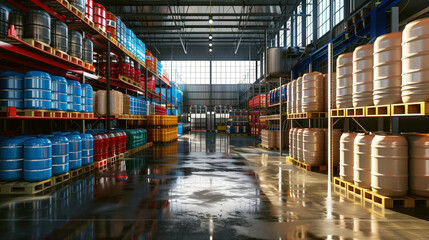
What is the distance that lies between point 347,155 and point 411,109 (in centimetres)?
129

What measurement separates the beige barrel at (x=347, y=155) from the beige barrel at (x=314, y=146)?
5.74ft

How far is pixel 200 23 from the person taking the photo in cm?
2347

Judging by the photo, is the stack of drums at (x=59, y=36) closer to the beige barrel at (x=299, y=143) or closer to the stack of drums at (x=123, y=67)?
the stack of drums at (x=123, y=67)

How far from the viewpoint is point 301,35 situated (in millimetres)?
16750

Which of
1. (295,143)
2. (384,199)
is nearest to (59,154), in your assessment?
(384,199)

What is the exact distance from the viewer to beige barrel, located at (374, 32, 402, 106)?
3.75m

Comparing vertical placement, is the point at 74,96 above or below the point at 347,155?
above

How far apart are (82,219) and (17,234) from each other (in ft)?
2.08

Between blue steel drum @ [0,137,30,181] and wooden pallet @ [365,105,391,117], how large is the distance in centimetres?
554

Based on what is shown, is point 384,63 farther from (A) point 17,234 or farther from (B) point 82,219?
(A) point 17,234

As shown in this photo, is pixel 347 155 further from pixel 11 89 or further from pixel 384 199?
pixel 11 89

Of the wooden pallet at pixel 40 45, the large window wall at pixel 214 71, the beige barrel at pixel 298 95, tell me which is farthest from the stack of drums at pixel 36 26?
the large window wall at pixel 214 71

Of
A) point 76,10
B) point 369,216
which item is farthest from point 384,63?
point 76,10

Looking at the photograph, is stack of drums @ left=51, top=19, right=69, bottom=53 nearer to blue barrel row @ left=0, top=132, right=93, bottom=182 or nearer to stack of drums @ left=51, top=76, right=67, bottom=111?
stack of drums @ left=51, top=76, right=67, bottom=111
